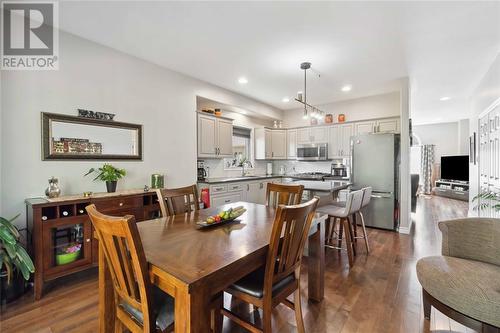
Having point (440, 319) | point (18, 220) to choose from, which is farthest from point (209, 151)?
point (440, 319)

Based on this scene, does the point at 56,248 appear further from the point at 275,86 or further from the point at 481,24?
the point at 481,24

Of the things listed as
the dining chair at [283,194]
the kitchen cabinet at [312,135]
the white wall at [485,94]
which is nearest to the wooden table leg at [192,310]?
the dining chair at [283,194]

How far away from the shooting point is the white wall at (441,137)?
8219 mm

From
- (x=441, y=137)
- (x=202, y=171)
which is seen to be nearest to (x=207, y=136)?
(x=202, y=171)

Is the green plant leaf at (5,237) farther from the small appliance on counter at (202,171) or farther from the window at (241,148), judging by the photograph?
the window at (241,148)

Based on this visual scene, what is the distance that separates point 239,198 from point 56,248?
9.37 ft

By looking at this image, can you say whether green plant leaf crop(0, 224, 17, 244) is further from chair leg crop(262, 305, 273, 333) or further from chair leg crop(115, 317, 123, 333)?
chair leg crop(262, 305, 273, 333)

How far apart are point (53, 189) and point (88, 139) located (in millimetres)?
697

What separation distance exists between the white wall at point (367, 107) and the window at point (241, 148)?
4.78 feet

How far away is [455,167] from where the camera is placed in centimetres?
742

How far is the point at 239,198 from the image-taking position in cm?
451

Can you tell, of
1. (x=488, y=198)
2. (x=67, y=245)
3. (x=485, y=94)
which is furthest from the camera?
(x=485, y=94)

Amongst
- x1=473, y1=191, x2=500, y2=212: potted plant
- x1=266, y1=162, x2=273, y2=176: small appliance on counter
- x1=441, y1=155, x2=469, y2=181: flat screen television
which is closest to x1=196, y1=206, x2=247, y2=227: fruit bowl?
x1=473, y1=191, x2=500, y2=212: potted plant

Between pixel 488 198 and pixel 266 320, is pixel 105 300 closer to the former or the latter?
pixel 266 320
